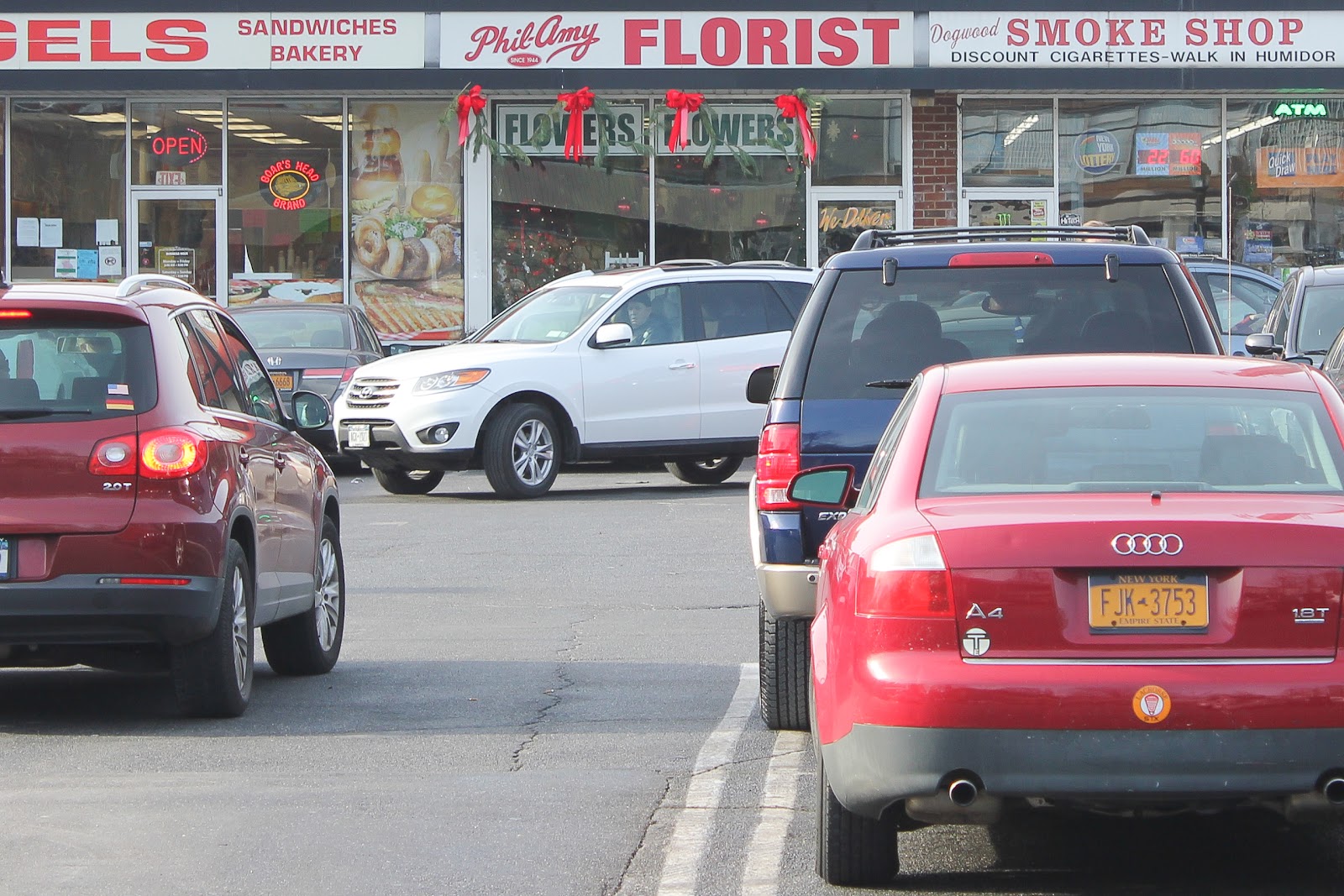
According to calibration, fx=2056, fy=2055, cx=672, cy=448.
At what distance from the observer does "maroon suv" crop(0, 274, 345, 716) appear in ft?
23.8

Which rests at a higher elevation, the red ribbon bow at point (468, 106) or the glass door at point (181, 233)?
the red ribbon bow at point (468, 106)

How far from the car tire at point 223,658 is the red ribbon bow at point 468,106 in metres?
16.2

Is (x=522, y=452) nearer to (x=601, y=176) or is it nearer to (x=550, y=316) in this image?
(x=550, y=316)

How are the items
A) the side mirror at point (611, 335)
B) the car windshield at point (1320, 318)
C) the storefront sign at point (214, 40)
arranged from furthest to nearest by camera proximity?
the storefront sign at point (214, 40) → the side mirror at point (611, 335) → the car windshield at point (1320, 318)

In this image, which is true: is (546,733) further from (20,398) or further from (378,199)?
(378,199)

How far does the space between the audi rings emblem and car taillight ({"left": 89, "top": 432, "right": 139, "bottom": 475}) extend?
3892 mm

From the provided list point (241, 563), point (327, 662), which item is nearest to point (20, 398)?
point (241, 563)

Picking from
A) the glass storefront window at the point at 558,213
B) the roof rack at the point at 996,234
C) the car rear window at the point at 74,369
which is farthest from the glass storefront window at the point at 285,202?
the car rear window at the point at 74,369

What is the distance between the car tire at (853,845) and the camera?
529cm

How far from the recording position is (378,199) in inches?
960

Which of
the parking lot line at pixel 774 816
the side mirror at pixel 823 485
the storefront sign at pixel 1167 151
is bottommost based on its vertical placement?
the parking lot line at pixel 774 816

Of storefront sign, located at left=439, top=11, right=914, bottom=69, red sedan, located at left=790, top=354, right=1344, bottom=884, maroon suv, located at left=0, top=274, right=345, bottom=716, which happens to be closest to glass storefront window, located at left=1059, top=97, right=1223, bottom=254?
storefront sign, located at left=439, top=11, right=914, bottom=69

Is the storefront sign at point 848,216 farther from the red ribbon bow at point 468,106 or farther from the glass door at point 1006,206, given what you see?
the red ribbon bow at point 468,106

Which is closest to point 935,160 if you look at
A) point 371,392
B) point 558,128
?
point 558,128
